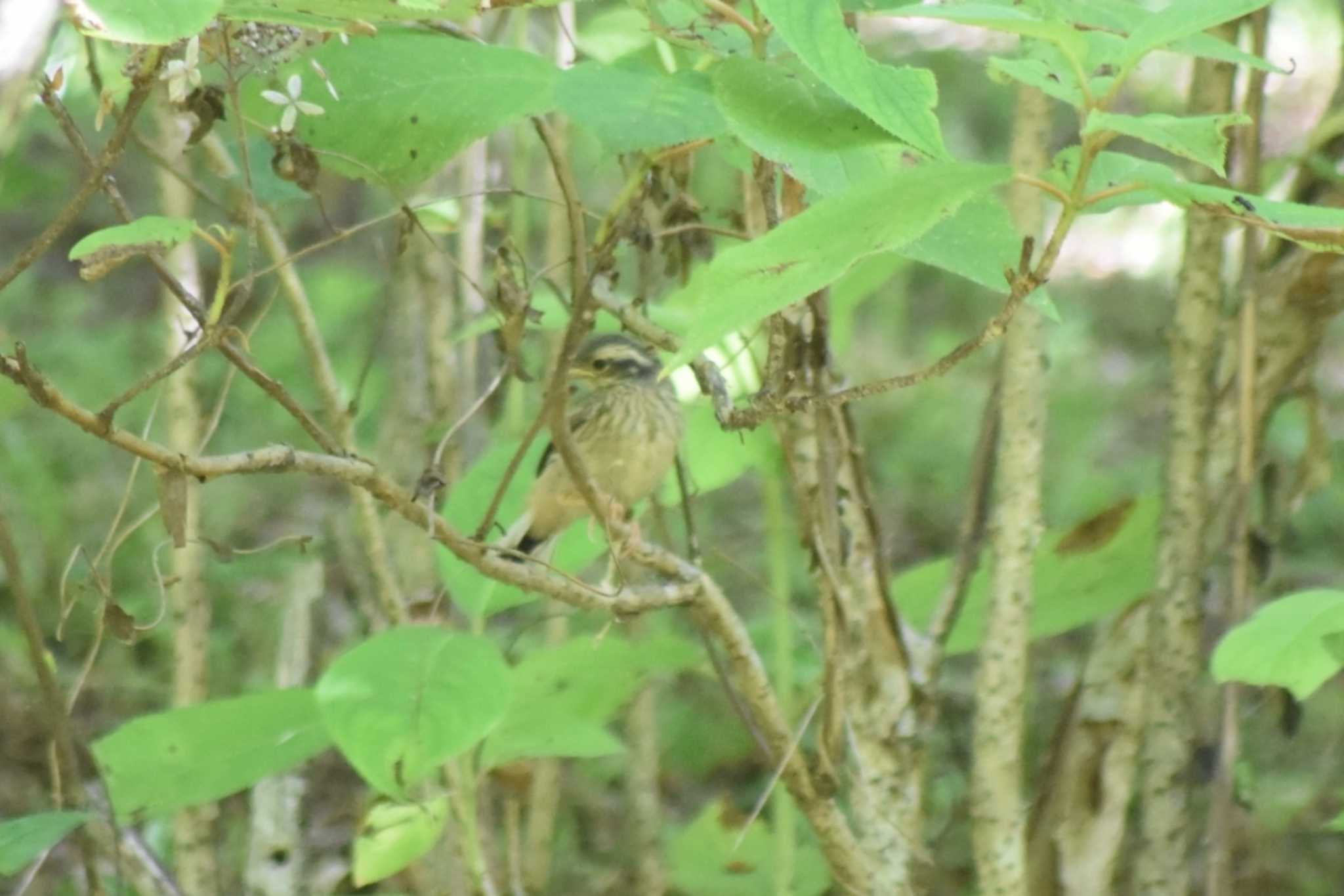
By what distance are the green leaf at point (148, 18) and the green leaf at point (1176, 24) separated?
569mm

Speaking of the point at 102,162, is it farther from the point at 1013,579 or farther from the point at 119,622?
the point at 1013,579

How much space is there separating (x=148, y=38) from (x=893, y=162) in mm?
547

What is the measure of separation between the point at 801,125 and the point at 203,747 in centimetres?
105

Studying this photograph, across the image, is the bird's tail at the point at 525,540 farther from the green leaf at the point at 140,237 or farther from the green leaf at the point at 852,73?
the green leaf at the point at 852,73

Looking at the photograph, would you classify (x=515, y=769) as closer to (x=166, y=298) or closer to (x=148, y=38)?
(x=166, y=298)

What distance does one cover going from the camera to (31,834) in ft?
4.98

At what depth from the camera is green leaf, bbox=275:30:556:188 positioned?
1.27m

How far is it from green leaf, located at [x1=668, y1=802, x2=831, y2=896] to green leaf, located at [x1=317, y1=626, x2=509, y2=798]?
118 centimetres

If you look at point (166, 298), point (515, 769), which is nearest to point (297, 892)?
point (515, 769)

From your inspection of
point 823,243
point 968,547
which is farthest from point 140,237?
point 968,547

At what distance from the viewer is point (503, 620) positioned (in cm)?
444

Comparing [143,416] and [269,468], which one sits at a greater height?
[269,468]

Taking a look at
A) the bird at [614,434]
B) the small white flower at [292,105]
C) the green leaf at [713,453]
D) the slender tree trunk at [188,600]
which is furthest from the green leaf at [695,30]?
the bird at [614,434]

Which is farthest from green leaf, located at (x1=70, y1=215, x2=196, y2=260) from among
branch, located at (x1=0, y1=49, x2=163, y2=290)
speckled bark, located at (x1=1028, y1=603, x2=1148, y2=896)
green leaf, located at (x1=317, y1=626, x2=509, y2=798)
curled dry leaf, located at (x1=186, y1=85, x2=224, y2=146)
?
speckled bark, located at (x1=1028, y1=603, x2=1148, y2=896)
